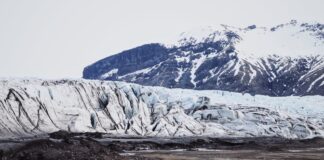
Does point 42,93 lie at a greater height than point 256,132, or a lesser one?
greater

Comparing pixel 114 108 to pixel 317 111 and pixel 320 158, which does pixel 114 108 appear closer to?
pixel 320 158

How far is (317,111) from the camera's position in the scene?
17612 centimetres

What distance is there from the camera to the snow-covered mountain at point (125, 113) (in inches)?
4374

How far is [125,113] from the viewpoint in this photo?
130000 millimetres

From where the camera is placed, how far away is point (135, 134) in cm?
11838

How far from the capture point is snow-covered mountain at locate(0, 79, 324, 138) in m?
111

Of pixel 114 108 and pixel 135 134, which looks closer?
pixel 135 134

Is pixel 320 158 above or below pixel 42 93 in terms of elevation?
below

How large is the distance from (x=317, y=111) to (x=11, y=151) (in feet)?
447

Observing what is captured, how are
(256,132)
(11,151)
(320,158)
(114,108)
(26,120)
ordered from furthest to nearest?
1. (256,132)
2. (114,108)
3. (26,120)
4. (320,158)
5. (11,151)

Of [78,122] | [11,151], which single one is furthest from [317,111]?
[11,151]

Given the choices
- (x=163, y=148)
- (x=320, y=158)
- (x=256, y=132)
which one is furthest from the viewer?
(x=256, y=132)

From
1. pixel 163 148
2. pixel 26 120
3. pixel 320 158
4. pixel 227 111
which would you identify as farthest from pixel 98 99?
pixel 320 158

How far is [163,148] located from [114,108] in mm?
41133
